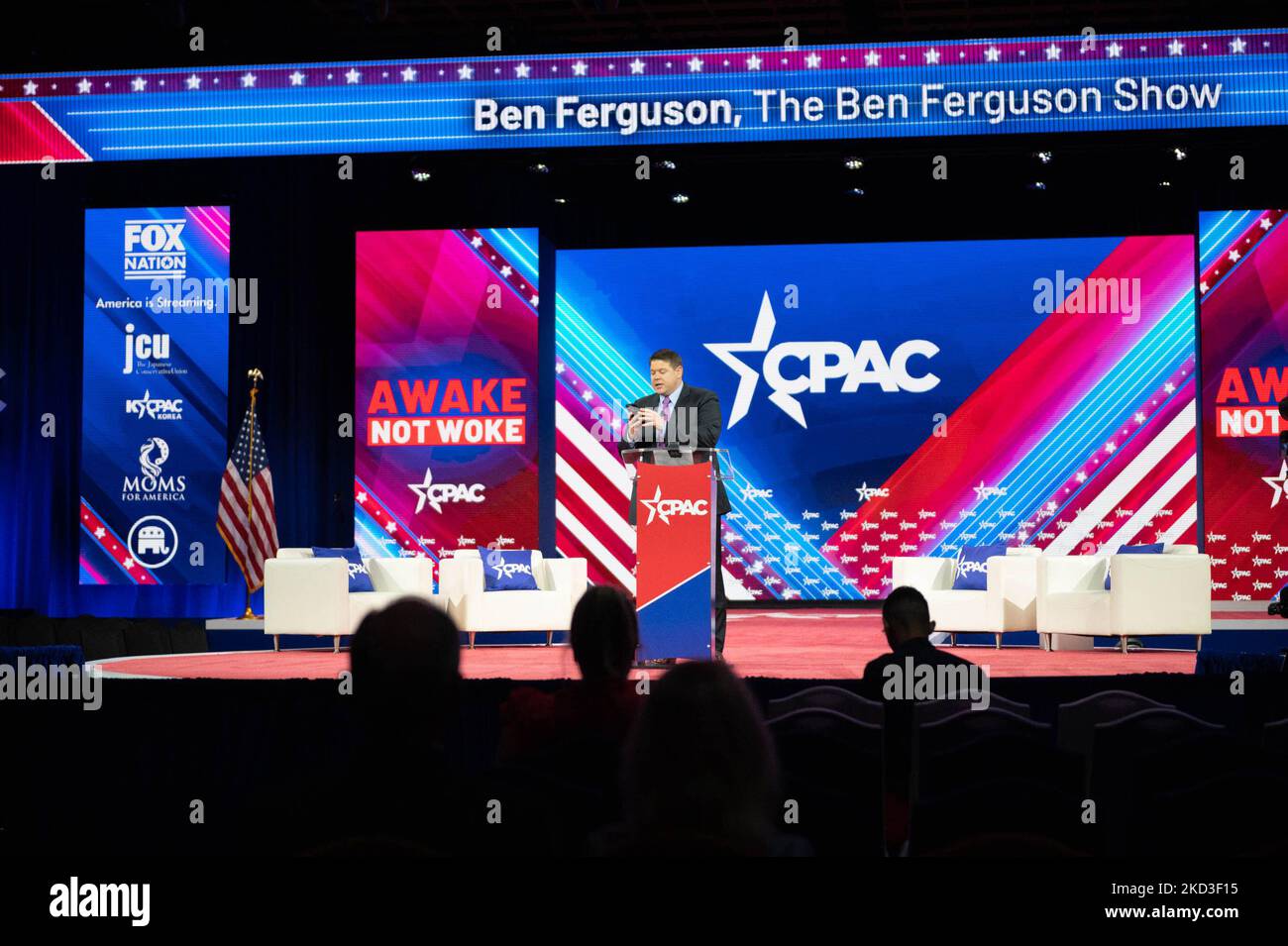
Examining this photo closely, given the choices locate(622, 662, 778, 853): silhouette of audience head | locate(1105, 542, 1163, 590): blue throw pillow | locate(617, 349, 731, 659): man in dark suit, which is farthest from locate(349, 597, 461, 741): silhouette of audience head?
locate(1105, 542, 1163, 590): blue throw pillow

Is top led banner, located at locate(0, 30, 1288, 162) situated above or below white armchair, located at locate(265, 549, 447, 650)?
above

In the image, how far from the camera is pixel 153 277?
11328 millimetres

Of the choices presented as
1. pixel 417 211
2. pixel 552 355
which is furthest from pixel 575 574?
pixel 417 211

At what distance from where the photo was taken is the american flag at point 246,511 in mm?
10617

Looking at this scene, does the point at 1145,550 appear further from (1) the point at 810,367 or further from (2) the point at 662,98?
(2) the point at 662,98

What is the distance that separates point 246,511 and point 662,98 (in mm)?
5237

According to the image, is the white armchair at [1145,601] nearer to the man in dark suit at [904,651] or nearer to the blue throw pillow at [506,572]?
the blue throw pillow at [506,572]

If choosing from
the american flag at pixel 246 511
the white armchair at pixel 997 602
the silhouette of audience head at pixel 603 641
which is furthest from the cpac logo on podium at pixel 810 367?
the silhouette of audience head at pixel 603 641

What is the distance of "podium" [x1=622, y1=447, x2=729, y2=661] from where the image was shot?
556 centimetres

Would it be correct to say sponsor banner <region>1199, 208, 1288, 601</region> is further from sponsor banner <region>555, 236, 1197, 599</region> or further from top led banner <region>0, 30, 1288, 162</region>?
top led banner <region>0, 30, 1288, 162</region>

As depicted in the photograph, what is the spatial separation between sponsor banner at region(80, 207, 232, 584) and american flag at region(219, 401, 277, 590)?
0.57 meters

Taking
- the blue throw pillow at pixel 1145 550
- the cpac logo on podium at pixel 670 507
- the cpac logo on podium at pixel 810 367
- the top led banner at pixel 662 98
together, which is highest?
the top led banner at pixel 662 98

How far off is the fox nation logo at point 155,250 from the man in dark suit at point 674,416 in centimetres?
681

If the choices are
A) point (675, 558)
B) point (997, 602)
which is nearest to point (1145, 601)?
point (997, 602)
